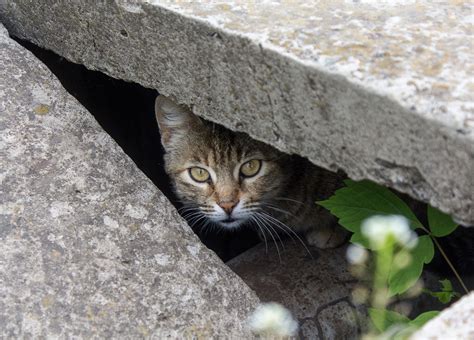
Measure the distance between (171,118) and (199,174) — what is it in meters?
0.28

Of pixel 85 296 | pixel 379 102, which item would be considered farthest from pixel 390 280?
pixel 85 296

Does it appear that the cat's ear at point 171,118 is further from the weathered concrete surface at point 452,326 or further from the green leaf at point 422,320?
the weathered concrete surface at point 452,326

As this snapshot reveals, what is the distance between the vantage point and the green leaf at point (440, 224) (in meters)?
1.92

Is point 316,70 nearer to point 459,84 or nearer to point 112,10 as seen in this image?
point 459,84

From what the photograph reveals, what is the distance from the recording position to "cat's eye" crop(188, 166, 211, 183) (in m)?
2.94

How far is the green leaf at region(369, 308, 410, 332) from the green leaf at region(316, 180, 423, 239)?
0.80 ft

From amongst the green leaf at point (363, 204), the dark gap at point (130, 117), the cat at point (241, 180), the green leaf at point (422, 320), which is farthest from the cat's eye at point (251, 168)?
the green leaf at point (422, 320)

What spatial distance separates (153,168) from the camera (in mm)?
3672

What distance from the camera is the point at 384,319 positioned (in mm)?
1849

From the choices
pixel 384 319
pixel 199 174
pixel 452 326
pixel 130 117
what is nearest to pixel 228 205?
pixel 199 174

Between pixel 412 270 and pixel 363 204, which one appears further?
pixel 363 204

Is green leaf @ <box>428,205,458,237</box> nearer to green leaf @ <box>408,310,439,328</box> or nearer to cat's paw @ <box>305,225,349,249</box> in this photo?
green leaf @ <box>408,310,439,328</box>

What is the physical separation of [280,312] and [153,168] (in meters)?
1.52

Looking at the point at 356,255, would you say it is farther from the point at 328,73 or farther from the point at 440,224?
the point at 328,73
